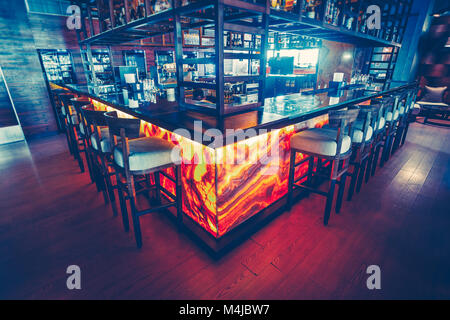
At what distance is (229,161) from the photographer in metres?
1.78

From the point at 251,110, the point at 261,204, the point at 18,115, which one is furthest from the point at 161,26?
the point at 18,115

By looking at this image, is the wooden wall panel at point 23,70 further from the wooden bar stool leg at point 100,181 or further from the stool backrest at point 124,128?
the stool backrest at point 124,128

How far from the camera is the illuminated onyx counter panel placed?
5.43 ft

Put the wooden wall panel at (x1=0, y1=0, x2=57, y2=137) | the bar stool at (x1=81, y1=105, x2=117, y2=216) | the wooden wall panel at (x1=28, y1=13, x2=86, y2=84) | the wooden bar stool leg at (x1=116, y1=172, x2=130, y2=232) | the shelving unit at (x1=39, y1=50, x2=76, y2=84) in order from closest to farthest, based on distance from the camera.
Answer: the bar stool at (x1=81, y1=105, x2=117, y2=216)
the wooden bar stool leg at (x1=116, y1=172, x2=130, y2=232)
the wooden wall panel at (x1=0, y1=0, x2=57, y2=137)
the wooden wall panel at (x1=28, y1=13, x2=86, y2=84)
the shelving unit at (x1=39, y1=50, x2=76, y2=84)

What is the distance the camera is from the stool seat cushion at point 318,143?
6.54 feet

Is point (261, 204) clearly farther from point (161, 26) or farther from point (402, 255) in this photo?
point (161, 26)

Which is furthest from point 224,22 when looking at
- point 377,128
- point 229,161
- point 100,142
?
point 377,128

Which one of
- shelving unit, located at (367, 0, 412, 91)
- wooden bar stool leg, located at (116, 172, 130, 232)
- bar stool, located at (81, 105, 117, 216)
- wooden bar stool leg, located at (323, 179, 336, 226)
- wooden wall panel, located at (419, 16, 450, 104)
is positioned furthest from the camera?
wooden wall panel, located at (419, 16, 450, 104)

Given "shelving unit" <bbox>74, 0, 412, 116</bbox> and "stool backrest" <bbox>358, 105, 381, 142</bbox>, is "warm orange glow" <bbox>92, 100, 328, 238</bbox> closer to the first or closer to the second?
"shelving unit" <bbox>74, 0, 412, 116</bbox>

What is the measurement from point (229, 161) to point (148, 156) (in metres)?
0.63

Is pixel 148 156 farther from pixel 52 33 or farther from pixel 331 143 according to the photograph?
pixel 52 33

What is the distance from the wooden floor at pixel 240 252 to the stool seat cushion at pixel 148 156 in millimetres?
766

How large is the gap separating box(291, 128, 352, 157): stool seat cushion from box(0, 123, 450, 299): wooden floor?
0.76 m

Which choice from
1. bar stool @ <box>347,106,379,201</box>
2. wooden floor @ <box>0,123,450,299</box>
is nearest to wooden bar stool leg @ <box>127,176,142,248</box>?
wooden floor @ <box>0,123,450,299</box>
